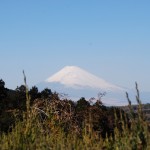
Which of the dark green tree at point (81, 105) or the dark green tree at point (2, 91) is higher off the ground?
the dark green tree at point (2, 91)

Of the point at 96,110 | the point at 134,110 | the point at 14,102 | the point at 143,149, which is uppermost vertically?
the point at 14,102

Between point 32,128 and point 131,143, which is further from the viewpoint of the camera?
point 32,128

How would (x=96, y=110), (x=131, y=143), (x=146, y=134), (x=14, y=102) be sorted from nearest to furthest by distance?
(x=146, y=134) < (x=131, y=143) < (x=96, y=110) < (x=14, y=102)

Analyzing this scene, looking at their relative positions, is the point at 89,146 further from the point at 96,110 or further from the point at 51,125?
the point at 96,110

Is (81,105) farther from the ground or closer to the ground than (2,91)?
closer to the ground

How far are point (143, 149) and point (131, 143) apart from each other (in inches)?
9.3

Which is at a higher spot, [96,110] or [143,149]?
[96,110]

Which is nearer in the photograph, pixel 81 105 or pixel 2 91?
pixel 81 105

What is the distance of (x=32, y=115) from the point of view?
22.5 feet

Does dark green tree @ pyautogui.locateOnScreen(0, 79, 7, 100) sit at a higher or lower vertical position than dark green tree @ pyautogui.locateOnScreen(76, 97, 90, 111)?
higher

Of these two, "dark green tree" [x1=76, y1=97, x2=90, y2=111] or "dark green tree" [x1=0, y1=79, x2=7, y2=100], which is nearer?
"dark green tree" [x1=76, y1=97, x2=90, y2=111]

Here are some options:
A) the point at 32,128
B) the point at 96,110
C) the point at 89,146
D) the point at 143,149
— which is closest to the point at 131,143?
the point at 143,149

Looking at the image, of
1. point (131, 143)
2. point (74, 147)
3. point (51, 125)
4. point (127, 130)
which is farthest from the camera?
point (51, 125)

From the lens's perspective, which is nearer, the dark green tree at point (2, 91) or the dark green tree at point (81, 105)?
the dark green tree at point (81, 105)
